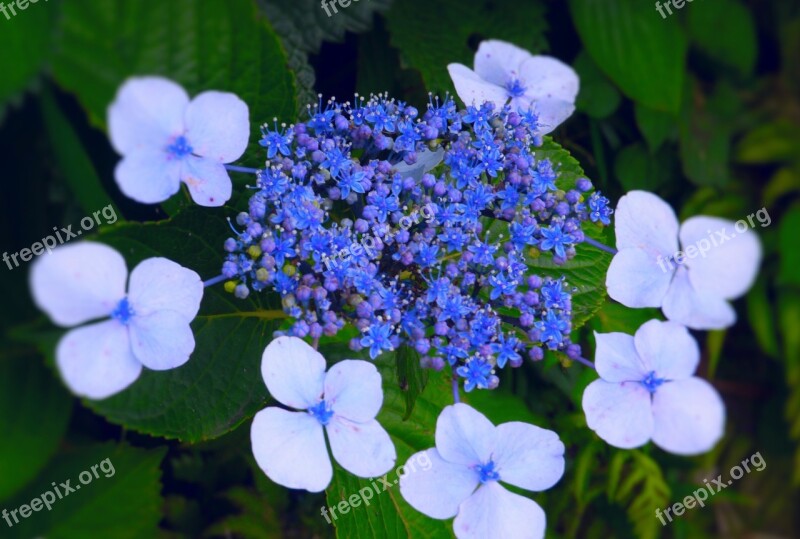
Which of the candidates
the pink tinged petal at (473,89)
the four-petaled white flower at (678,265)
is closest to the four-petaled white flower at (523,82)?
the pink tinged petal at (473,89)

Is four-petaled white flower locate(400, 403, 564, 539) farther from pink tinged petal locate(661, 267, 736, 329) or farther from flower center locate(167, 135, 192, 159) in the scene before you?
flower center locate(167, 135, 192, 159)

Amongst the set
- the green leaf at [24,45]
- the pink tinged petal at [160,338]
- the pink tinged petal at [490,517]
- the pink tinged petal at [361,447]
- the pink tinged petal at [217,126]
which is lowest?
the pink tinged petal at [490,517]

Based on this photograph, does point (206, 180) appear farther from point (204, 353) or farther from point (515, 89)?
point (515, 89)

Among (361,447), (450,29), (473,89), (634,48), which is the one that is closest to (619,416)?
(361,447)

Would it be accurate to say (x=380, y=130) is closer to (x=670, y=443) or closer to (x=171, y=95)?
(x=171, y=95)

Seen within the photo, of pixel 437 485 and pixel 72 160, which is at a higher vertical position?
pixel 72 160

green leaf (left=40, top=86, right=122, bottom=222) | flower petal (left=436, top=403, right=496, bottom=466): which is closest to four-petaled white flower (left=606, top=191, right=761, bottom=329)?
flower petal (left=436, top=403, right=496, bottom=466)

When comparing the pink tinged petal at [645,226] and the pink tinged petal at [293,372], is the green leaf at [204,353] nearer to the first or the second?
the pink tinged petal at [293,372]
